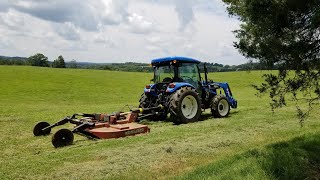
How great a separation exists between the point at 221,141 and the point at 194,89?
434cm

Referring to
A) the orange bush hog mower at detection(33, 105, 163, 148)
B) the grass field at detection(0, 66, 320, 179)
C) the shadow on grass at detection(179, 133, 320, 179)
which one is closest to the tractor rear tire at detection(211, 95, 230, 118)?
the grass field at detection(0, 66, 320, 179)

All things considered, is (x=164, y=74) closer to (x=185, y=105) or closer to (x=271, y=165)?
(x=185, y=105)

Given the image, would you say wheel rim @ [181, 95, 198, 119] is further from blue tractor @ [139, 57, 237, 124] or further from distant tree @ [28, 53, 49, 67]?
distant tree @ [28, 53, 49, 67]

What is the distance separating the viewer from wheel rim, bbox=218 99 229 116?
49.8ft

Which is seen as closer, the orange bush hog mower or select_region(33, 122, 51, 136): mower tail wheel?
the orange bush hog mower

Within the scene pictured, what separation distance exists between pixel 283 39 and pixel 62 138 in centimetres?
587

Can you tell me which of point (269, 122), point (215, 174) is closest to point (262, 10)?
point (215, 174)

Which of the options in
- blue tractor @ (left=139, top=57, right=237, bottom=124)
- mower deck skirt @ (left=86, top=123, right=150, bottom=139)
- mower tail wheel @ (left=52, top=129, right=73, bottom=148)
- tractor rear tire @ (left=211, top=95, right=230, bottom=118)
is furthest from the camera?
tractor rear tire @ (left=211, top=95, right=230, bottom=118)

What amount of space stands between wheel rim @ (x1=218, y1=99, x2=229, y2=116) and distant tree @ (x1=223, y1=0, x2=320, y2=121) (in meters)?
7.08

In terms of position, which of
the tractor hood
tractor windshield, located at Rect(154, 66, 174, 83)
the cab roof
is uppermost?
the cab roof

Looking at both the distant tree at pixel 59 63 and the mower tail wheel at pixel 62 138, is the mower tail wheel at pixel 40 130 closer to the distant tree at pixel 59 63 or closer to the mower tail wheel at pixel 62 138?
the mower tail wheel at pixel 62 138

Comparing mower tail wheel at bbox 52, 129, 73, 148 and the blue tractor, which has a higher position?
the blue tractor

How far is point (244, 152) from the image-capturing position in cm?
858

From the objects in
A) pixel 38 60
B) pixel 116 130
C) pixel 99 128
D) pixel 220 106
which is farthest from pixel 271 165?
pixel 38 60
